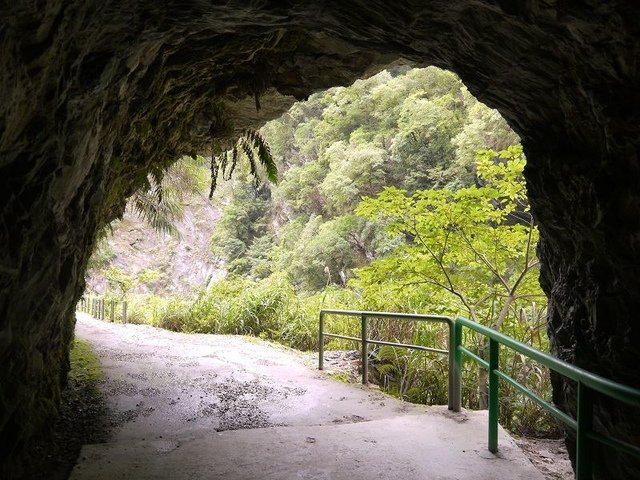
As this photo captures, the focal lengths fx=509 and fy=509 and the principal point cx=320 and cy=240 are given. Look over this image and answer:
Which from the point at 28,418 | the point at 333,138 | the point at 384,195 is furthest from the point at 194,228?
the point at 28,418

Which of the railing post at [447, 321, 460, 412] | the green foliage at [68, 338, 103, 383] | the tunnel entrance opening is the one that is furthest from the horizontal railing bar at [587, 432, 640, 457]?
the green foliage at [68, 338, 103, 383]

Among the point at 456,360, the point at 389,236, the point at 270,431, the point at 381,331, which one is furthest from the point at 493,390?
the point at 389,236

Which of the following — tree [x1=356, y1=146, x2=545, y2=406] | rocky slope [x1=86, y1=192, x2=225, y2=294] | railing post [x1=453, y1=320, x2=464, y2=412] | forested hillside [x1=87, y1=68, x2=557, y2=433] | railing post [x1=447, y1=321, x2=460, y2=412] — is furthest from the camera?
rocky slope [x1=86, y1=192, x2=225, y2=294]

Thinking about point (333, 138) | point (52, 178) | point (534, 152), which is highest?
Answer: point (333, 138)

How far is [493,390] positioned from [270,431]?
6.44ft

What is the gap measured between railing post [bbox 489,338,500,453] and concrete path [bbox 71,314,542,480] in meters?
0.10

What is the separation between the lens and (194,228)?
138 ft

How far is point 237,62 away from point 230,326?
882 cm

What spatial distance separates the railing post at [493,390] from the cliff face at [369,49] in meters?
0.45

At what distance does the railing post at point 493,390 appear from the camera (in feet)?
12.4

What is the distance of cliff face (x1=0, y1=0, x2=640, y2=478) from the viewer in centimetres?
248

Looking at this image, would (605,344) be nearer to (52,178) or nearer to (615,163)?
(615,163)

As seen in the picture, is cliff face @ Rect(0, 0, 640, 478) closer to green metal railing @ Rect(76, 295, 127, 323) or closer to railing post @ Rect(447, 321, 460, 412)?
railing post @ Rect(447, 321, 460, 412)

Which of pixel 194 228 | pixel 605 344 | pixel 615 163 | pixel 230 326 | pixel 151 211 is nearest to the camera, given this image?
pixel 615 163
